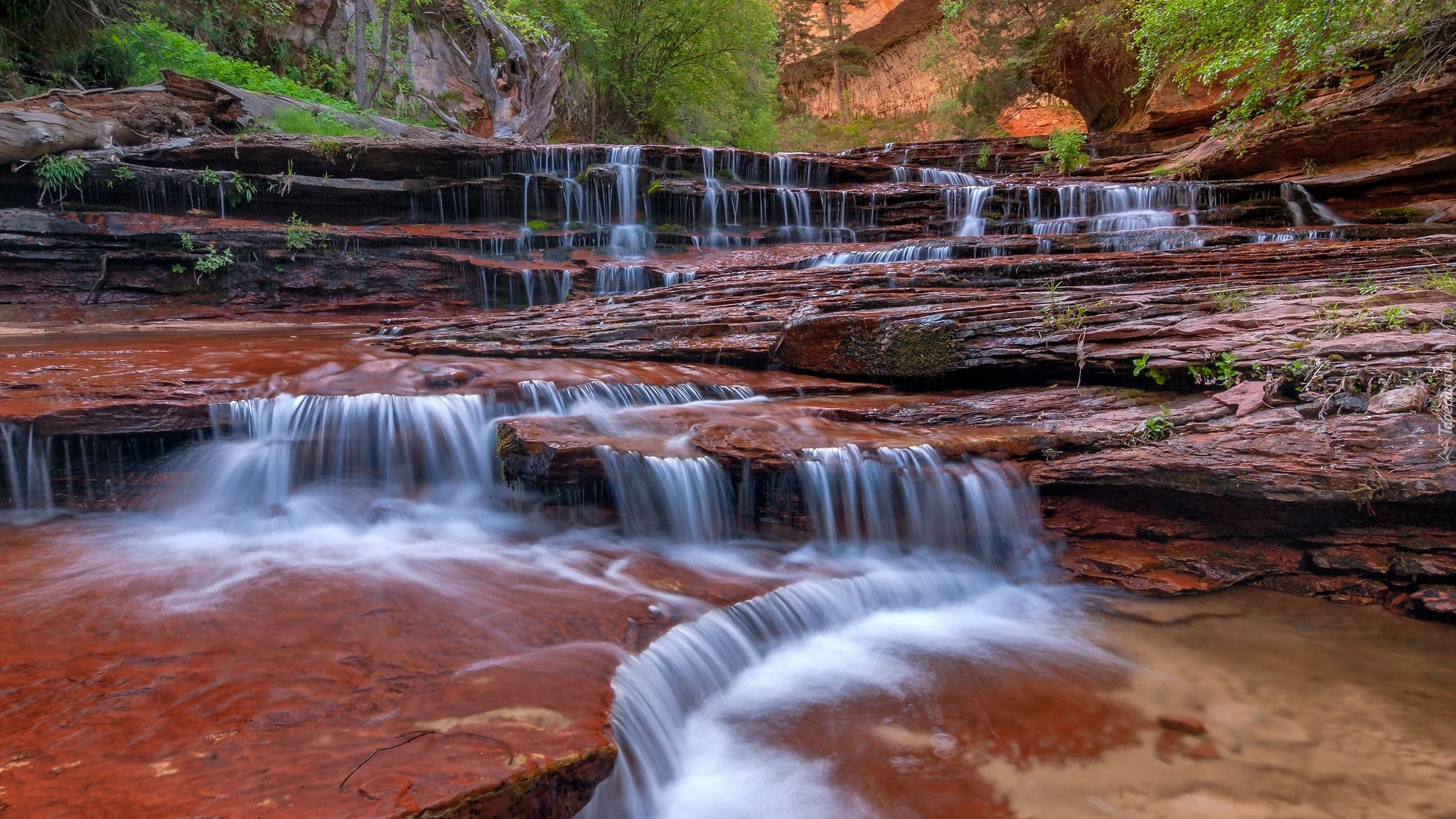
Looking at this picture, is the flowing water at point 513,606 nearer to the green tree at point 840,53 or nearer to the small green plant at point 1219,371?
the small green plant at point 1219,371

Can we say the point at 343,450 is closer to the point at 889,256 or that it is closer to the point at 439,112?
the point at 889,256

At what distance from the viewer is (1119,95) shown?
17.7m

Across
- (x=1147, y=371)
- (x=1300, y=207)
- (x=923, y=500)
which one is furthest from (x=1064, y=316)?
(x=1300, y=207)

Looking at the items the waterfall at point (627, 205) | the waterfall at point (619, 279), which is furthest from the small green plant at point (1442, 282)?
the waterfall at point (627, 205)

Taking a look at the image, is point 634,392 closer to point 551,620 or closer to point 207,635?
point 551,620

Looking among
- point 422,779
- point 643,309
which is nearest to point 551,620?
point 422,779

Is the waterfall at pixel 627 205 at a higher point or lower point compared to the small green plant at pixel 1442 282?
higher

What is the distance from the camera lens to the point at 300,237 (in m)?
10.6

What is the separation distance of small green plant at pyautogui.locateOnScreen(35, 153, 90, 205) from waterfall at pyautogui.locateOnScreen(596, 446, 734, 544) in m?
10.3

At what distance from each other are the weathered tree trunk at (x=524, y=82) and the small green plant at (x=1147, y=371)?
15967mm

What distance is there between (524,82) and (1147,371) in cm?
1747

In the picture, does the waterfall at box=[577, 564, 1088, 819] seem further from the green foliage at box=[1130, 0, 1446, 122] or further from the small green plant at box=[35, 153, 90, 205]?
the small green plant at box=[35, 153, 90, 205]

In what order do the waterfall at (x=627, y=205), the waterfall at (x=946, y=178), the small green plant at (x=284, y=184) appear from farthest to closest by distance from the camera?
the waterfall at (x=946, y=178)
the waterfall at (x=627, y=205)
the small green plant at (x=284, y=184)

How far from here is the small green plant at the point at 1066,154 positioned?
46.2 ft
